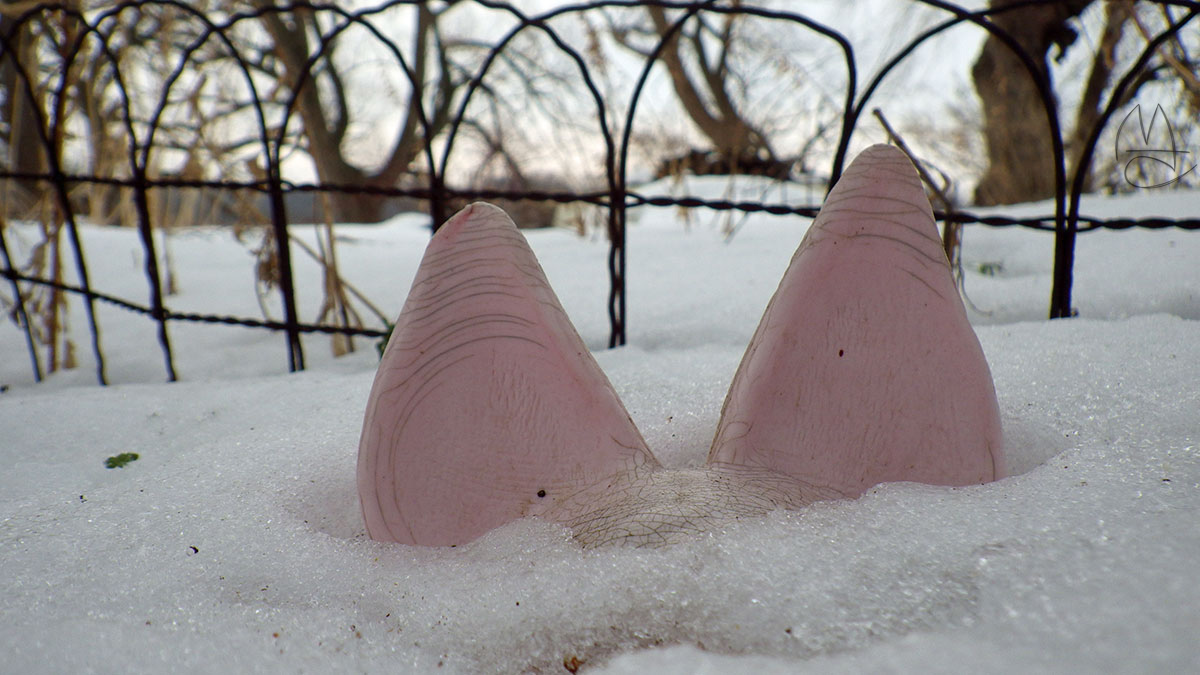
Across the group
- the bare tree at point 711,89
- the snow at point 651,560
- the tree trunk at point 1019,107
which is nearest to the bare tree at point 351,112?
the bare tree at point 711,89

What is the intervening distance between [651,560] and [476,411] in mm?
250

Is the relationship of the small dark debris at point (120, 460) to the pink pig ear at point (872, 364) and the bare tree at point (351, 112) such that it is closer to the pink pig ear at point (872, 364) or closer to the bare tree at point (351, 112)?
the pink pig ear at point (872, 364)

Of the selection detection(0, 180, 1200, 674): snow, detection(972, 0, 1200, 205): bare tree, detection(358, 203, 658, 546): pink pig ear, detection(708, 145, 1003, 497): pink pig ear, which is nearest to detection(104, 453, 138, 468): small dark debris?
detection(0, 180, 1200, 674): snow

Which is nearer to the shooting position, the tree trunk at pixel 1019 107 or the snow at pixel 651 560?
the snow at pixel 651 560

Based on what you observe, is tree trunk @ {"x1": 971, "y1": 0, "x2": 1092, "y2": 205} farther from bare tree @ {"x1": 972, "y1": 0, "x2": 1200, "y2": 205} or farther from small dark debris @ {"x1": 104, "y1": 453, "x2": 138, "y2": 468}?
small dark debris @ {"x1": 104, "y1": 453, "x2": 138, "y2": 468}

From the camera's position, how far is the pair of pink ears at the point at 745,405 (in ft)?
2.42

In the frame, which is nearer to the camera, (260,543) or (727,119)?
(260,543)

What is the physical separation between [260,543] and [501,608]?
0.32m

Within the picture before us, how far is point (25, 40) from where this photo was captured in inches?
83.7

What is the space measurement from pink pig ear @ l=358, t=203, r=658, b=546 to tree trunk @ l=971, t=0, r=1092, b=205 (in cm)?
399

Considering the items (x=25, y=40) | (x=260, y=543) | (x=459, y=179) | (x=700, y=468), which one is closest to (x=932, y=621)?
(x=700, y=468)

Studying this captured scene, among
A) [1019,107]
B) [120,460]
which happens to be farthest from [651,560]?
[1019,107]

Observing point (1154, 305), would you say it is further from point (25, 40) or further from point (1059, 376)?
point (25, 40)

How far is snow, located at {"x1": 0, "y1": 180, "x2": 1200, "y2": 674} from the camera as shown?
52 centimetres
